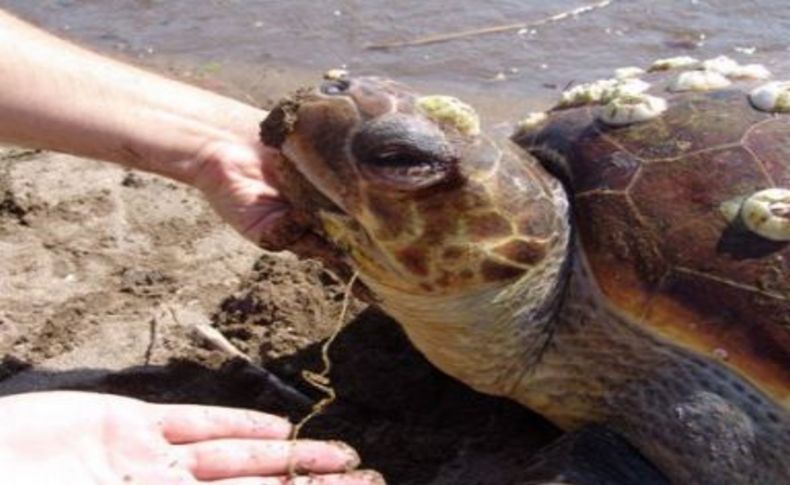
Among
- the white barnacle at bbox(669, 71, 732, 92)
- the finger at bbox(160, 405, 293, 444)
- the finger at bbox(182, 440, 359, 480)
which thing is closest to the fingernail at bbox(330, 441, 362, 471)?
the finger at bbox(182, 440, 359, 480)

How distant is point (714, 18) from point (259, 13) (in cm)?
192

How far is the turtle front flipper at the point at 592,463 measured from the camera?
83.8 inches

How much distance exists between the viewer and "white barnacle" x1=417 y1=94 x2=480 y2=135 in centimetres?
221

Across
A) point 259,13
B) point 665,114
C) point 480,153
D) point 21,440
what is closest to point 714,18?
point 259,13

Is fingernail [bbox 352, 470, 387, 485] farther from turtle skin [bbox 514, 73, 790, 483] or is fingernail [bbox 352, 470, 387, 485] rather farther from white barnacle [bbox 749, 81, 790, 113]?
white barnacle [bbox 749, 81, 790, 113]

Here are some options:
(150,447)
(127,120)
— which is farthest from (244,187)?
(150,447)

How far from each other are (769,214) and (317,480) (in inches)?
36.1

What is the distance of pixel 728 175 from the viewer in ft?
7.29

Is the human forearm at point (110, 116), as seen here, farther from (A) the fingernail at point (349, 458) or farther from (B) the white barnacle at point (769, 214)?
(B) the white barnacle at point (769, 214)

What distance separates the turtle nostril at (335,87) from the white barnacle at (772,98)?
80cm

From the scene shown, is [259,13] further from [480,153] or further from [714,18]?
[480,153]

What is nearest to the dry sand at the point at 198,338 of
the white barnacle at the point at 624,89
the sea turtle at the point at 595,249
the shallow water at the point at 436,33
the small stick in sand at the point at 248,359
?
the small stick in sand at the point at 248,359

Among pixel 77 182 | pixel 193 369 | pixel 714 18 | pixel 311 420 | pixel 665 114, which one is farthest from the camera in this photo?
pixel 714 18

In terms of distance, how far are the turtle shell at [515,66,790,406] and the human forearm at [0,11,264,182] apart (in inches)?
32.2
